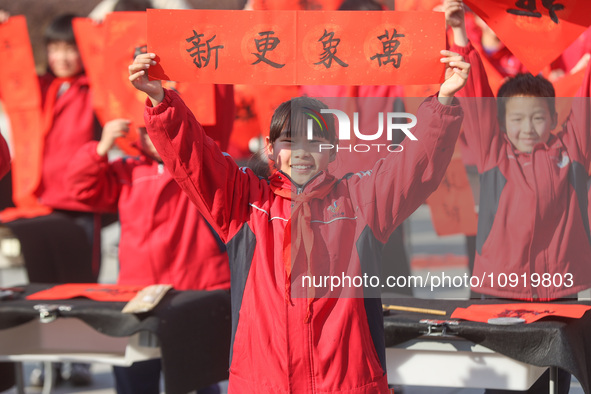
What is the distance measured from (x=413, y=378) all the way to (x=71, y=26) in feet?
9.41

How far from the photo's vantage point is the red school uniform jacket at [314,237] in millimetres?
2139

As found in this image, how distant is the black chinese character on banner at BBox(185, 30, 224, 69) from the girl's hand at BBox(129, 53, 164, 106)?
14 cm

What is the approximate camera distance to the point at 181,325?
2.99 metres

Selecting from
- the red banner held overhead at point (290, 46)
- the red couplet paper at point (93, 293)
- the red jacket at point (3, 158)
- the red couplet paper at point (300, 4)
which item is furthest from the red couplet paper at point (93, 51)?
the red banner held overhead at point (290, 46)

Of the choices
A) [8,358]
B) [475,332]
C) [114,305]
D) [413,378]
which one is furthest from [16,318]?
[475,332]

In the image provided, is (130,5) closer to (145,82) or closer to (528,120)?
(145,82)

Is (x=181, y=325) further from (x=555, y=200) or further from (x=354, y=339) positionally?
(x=555, y=200)

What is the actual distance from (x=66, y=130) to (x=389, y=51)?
2827 mm

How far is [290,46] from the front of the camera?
227cm

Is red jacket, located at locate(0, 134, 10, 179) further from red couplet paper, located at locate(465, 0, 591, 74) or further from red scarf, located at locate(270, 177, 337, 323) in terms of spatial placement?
red couplet paper, located at locate(465, 0, 591, 74)

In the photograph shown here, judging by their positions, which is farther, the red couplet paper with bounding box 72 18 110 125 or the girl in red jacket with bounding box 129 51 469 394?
the red couplet paper with bounding box 72 18 110 125

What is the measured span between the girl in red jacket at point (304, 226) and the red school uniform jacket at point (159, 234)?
3.94 feet

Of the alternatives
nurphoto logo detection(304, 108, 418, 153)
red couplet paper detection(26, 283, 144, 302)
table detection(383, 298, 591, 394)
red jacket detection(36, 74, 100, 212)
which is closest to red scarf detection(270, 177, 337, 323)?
nurphoto logo detection(304, 108, 418, 153)

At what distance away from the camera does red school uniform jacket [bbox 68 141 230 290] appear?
3.50 m
